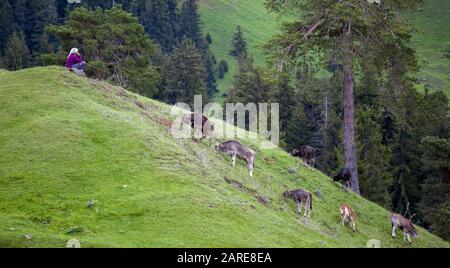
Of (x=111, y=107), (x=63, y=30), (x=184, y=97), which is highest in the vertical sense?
(x=63, y=30)

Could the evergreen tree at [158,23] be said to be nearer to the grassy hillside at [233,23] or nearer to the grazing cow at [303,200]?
the grassy hillside at [233,23]

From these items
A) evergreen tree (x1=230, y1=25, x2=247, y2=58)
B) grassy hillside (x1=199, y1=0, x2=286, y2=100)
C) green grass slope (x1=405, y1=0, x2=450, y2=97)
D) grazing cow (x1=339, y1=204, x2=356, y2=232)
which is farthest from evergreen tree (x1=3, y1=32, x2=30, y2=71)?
green grass slope (x1=405, y1=0, x2=450, y2=97)

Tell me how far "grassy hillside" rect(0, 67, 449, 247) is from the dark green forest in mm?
8871

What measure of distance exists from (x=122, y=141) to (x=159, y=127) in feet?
13.4

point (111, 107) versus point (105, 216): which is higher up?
point (111, 107)

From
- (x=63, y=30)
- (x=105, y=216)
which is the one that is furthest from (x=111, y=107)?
(x=63, y=30)

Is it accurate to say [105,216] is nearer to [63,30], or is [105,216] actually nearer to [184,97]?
[63,30]

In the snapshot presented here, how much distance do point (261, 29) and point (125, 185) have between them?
6070 inches

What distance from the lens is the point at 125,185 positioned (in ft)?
70.1

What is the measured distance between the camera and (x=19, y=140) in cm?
2400

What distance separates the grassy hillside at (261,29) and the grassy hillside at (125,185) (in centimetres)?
10380

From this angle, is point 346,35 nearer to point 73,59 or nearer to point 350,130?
point 350,130

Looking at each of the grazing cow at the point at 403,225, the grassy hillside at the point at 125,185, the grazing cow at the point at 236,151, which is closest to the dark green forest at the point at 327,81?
the grazing cow at the point at 403,225
